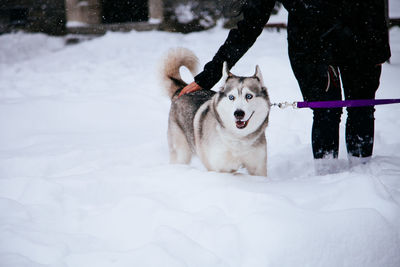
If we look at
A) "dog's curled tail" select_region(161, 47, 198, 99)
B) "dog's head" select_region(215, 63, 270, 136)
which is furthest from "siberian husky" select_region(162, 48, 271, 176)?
"dog's curled tail" select_region(161, 47, 198, 99)

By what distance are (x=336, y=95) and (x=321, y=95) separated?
0.35ft

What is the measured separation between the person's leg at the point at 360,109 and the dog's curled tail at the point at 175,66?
49.4 inches

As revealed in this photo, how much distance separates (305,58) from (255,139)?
59 centimetres

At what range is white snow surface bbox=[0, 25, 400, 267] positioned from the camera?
4.43ft

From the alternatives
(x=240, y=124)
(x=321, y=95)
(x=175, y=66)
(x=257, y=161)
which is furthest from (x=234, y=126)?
(x=175, y=66)

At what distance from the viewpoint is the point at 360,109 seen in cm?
→ 198

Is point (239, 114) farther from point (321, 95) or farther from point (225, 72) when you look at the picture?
point (321, 95)

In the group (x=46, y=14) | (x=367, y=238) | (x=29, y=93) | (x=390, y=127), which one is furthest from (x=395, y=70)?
(x=46, y=14)

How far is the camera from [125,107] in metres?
4.11

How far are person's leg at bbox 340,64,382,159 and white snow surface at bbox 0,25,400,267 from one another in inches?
5.1

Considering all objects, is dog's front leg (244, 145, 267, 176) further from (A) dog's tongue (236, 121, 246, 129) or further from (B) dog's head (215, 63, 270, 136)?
(A) dog's tongue (236, 121, 246, 129)

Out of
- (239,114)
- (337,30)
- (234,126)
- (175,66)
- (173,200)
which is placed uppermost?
(337,30)

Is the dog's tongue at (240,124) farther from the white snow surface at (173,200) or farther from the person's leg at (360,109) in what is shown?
the person's leg at (360,109)

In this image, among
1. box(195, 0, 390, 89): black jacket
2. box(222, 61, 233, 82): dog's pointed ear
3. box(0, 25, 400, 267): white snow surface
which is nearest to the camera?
box(0, 25, 400, 267): white snow surface
